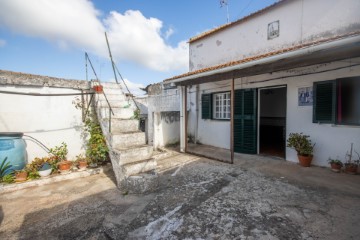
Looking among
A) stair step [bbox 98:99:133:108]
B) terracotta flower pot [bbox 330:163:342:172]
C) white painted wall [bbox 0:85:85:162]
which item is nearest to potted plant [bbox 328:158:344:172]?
terracotta flower pot [bbox 330:163:342:172]

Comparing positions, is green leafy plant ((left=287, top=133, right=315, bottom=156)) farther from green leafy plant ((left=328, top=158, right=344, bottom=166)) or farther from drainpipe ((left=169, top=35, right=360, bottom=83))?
drainpipe ((left=169, top=35, right=360, bottom=83))

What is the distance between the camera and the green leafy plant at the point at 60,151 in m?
5.14

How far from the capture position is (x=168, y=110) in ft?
26.3

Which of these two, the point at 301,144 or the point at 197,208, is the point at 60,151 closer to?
the point at 197,208

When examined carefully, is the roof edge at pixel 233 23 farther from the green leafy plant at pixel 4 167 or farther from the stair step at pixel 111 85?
the green leafy plant at pixel 4 167

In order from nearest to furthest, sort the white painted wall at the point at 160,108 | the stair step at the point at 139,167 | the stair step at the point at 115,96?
the stair step at the point at 139,167 < the stair step at the point at 115,96 < the white painted wall at the point at 160,108

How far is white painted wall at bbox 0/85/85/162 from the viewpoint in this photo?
15.4ft

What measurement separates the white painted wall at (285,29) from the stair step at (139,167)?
5576 millimetres

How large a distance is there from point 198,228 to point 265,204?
140 centimetres

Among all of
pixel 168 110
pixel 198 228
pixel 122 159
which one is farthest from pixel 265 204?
pixel 168 110

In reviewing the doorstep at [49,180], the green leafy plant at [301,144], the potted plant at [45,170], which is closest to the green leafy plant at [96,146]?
the doorstep at [49,180]

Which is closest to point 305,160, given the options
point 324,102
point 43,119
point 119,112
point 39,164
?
point 324,102

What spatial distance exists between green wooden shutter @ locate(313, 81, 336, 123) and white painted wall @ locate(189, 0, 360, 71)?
4.78 ft

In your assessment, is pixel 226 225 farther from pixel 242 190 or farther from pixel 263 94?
pixel 263 94
